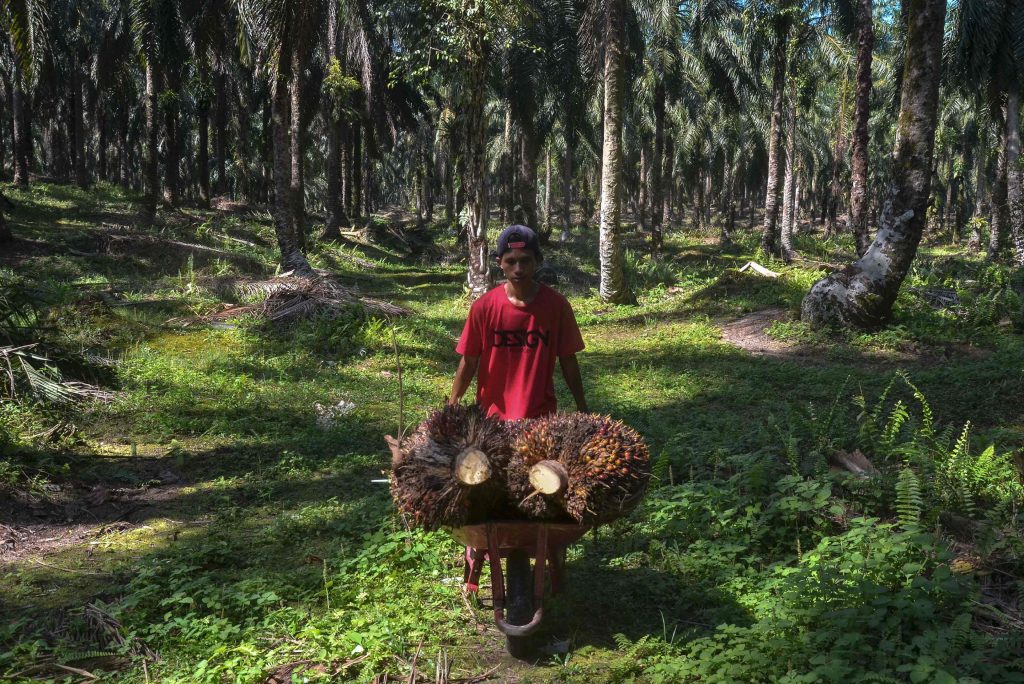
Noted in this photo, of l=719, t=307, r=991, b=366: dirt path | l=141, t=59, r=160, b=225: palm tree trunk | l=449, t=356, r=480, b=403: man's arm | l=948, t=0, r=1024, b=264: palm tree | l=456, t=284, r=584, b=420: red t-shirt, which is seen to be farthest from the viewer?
l=141, t=59, r=160, b=225: palm tree trunk

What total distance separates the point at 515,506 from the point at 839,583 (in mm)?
1728

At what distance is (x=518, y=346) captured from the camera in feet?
14.4

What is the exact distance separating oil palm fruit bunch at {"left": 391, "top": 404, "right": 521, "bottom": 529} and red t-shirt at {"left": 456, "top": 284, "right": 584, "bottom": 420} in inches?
22.2

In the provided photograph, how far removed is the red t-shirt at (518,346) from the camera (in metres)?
4.36

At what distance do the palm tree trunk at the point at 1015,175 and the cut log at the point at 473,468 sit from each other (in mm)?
21113

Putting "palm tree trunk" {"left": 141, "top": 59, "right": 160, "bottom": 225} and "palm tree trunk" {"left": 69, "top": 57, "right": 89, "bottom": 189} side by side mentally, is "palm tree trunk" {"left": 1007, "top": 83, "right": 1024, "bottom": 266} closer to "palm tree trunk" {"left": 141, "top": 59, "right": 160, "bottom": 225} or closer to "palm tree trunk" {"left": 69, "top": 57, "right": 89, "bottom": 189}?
"palm tree trunk" {"left": 141, "top": 59, "right": 160, "bottom": 225}

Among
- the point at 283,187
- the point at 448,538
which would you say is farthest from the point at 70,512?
the point at 283,187

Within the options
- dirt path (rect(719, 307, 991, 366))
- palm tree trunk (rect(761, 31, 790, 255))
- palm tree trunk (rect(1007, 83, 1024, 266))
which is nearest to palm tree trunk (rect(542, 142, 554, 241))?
palm tree trunk (rect(761, 31, 790, 255))

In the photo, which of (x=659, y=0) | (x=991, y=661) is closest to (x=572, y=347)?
(x=991, y=661)

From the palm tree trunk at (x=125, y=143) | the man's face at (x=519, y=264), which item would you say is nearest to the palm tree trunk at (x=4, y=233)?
the man's face at (x=519, y=264)

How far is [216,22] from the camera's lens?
72.2ft

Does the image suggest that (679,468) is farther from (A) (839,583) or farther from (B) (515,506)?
(B) (515,506)

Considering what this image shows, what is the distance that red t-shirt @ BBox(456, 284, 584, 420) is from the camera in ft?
14.3

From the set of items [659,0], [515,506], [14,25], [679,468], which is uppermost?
[659,0]
